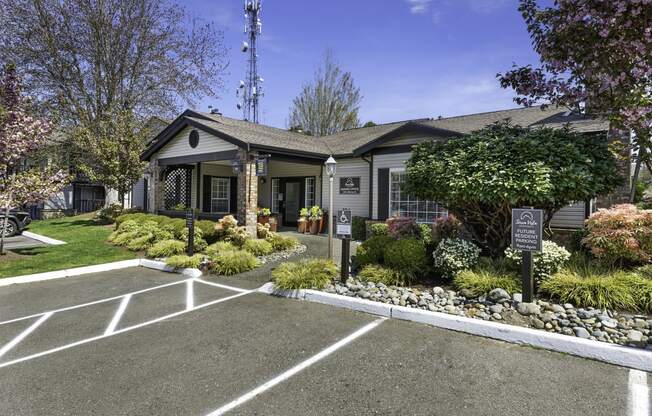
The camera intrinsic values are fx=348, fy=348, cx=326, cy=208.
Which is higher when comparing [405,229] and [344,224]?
[344,224]

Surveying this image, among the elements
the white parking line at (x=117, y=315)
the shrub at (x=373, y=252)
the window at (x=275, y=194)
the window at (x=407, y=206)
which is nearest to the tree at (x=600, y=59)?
the shrub at (x=373, y=252)

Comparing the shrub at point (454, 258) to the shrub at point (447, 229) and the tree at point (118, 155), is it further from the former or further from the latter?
the tree at point (118, 155)

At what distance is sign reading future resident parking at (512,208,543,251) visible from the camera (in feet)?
15.7

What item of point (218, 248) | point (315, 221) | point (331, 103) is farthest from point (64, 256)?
point (331, 103)

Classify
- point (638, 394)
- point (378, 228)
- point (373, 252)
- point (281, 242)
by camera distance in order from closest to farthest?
point (638, 394), point (373, 252), point (281, 242), point (378, 228)

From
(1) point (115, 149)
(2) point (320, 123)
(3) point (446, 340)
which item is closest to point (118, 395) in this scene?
(3) point (446, 340)

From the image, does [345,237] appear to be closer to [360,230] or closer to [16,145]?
[360,230]

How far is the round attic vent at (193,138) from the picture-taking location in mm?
13691

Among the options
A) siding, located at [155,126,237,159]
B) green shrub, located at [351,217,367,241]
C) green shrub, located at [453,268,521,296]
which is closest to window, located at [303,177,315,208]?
green shrub, located at [351,217,367,241]

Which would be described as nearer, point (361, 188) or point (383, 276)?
point (383, 276)

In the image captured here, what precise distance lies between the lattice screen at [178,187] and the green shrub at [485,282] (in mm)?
14084

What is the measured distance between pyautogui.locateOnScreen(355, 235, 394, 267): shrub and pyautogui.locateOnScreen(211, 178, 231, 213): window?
38.1 feet

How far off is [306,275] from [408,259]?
186 cm

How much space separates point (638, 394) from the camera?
9.72 feet
